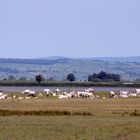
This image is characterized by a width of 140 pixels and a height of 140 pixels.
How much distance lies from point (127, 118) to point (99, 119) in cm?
225

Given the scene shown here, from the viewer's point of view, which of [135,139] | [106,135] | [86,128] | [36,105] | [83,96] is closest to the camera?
[135,139]

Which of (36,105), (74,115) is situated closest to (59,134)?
(74,115)

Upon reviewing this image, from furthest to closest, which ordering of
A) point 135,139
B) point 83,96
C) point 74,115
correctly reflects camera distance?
point 83,96 < point 74,115 < point 135,139

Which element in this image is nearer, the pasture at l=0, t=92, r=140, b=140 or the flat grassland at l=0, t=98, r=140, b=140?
the flat grassland at l=0, t=98, r=140, b=140

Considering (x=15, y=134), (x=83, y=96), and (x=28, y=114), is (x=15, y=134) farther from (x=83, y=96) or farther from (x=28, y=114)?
(x=83, y=96)

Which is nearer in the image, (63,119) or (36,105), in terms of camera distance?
(63,119)

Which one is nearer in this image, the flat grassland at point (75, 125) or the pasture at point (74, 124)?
the flat grassland at point (75, 125)

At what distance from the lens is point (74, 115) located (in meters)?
56.2

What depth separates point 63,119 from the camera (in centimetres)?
5178

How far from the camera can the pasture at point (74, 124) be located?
40.3 metres

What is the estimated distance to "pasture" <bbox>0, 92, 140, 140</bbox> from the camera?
40312mm

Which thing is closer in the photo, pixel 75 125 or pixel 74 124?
pixel 75 125

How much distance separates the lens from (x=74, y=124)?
155 ft

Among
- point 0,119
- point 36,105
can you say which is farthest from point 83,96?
point 0,119
